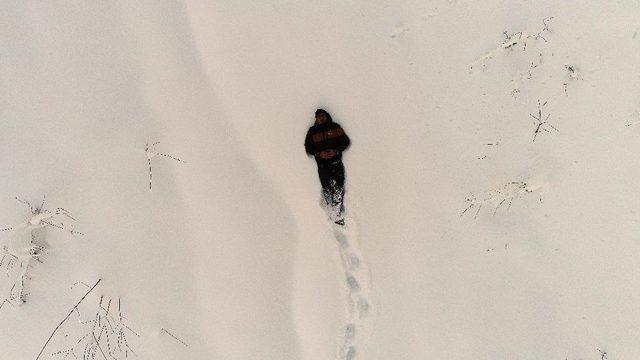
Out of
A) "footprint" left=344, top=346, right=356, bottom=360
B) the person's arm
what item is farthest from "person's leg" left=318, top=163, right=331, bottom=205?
"footprint" left=344, top=346, right=356, bottom=360

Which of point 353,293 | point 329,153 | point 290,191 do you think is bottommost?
point 353,293

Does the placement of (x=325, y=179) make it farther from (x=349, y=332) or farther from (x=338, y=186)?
(x=349, y=332)

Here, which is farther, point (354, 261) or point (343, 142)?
point (354, 261)

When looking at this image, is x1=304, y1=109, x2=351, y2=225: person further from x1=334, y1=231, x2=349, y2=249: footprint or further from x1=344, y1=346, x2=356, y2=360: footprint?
x1=344, y1=346, x2=356, y2=360: footprint

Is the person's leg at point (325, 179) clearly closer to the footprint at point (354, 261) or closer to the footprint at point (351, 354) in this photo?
the footprint at point (354, 261)

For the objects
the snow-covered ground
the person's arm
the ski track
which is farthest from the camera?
the ski track

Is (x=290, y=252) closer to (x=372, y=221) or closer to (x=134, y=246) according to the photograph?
(x=372, y=221)

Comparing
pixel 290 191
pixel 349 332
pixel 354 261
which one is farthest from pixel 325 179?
pixel 349 332
